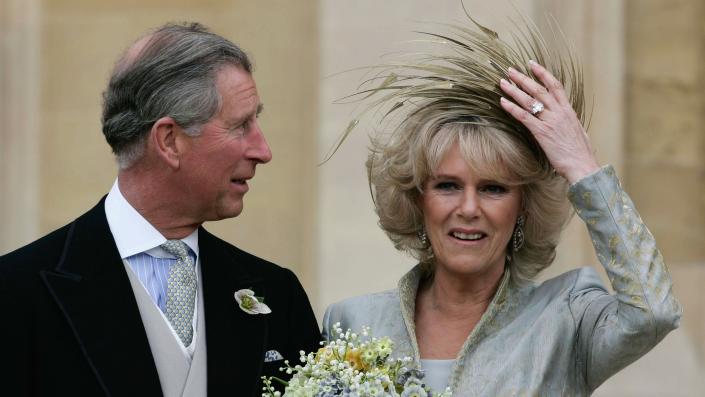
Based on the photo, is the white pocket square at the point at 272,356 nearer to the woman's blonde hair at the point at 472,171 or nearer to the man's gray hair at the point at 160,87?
the woman's blonde hair at the point at 472,171

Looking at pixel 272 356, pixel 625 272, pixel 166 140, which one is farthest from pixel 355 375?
pixel 166 140

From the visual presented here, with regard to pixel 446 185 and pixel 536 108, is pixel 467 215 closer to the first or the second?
pixel 446 185

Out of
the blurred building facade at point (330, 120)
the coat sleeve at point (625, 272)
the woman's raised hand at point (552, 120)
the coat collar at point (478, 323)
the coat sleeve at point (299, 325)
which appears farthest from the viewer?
the blurred building facade at point (330, 120)

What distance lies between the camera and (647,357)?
24.0ft

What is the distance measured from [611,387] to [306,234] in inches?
63.6

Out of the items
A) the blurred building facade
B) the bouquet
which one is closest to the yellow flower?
the bouquet

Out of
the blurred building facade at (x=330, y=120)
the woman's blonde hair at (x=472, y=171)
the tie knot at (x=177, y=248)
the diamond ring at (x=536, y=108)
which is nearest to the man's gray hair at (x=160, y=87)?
A: the tie knot at (x=177, y=248)

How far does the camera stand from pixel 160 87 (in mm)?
4215

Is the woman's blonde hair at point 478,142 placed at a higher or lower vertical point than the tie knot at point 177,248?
higher

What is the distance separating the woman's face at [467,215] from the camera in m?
4.32

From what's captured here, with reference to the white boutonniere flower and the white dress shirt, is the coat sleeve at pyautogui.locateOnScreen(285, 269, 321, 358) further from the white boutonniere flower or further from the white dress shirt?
the white dress shirt

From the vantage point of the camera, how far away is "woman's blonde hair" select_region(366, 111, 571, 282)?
431 centimetres

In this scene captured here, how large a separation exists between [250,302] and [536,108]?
0.92 meters

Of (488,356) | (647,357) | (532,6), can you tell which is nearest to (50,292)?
(488,356)
